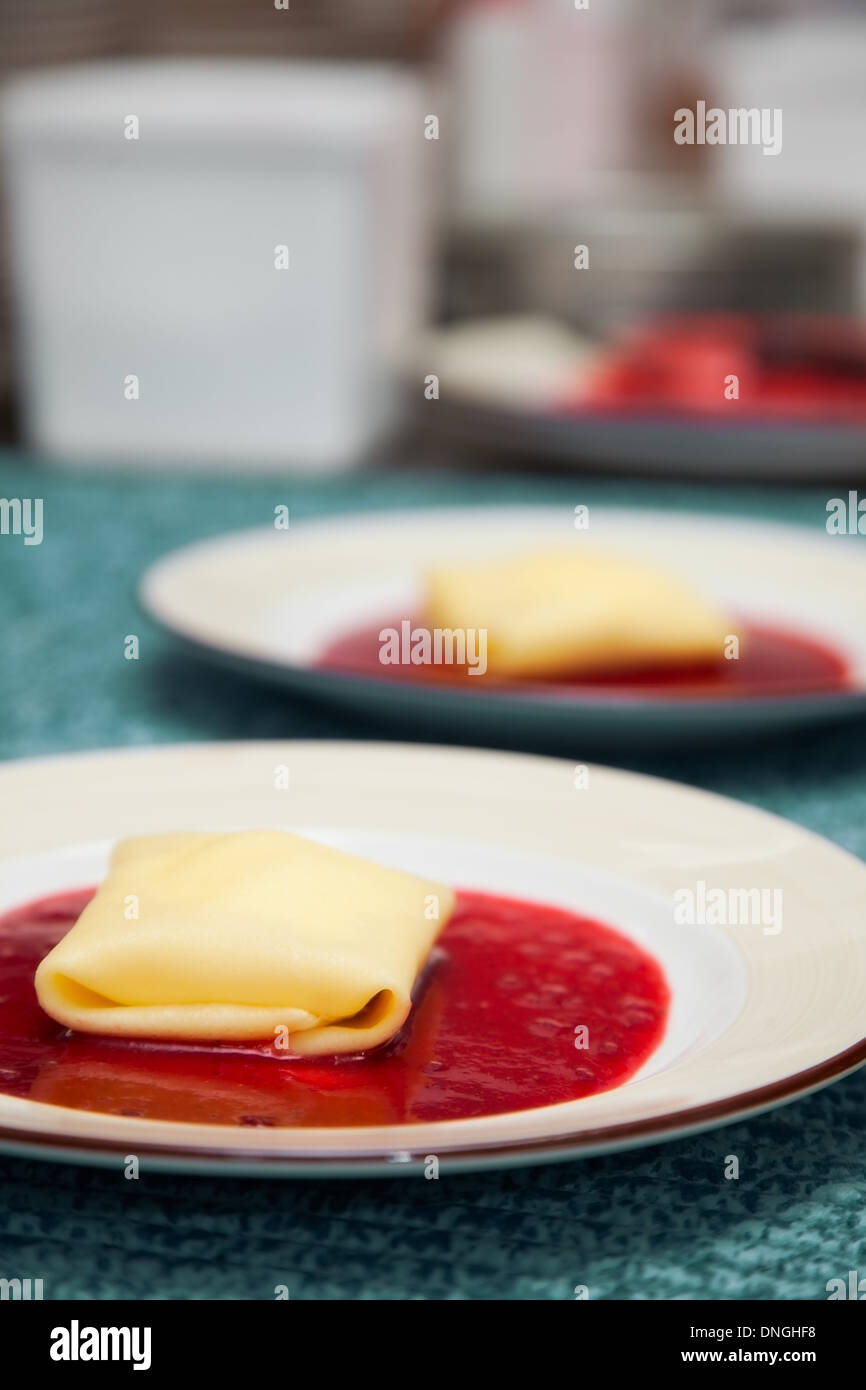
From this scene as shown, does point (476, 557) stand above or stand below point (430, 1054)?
above

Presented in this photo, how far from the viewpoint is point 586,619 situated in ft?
3.24

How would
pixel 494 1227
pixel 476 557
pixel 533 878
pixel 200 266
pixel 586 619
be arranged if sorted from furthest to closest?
pixel 200 266, pixel 476 557, pixel 586 619, pixel 533 878, pixel 494 1227

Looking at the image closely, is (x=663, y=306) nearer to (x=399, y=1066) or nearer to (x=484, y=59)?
(x=484, y=59)

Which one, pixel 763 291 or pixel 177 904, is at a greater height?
pixel 763 291

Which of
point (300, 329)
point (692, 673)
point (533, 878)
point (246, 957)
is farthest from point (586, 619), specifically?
point (300, 329)

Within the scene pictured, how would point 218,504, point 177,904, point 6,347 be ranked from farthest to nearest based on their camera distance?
1. point 6,347
2. point 218,504
3. point 177,904

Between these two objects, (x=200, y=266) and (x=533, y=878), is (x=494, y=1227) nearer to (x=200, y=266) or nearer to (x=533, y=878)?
(x=533, y=878)

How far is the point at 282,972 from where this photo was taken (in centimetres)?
59

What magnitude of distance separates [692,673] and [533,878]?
0.32 m

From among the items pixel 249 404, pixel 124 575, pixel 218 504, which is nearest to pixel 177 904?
pixel 124 575

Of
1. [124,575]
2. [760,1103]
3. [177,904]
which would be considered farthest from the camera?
[124,575]

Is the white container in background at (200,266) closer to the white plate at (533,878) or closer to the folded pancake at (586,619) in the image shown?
the folded pancake at (586,619)

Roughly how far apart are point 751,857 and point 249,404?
1107 millimetres

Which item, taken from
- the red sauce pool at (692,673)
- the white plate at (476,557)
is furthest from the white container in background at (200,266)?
the red sauce pool at (692,673)
